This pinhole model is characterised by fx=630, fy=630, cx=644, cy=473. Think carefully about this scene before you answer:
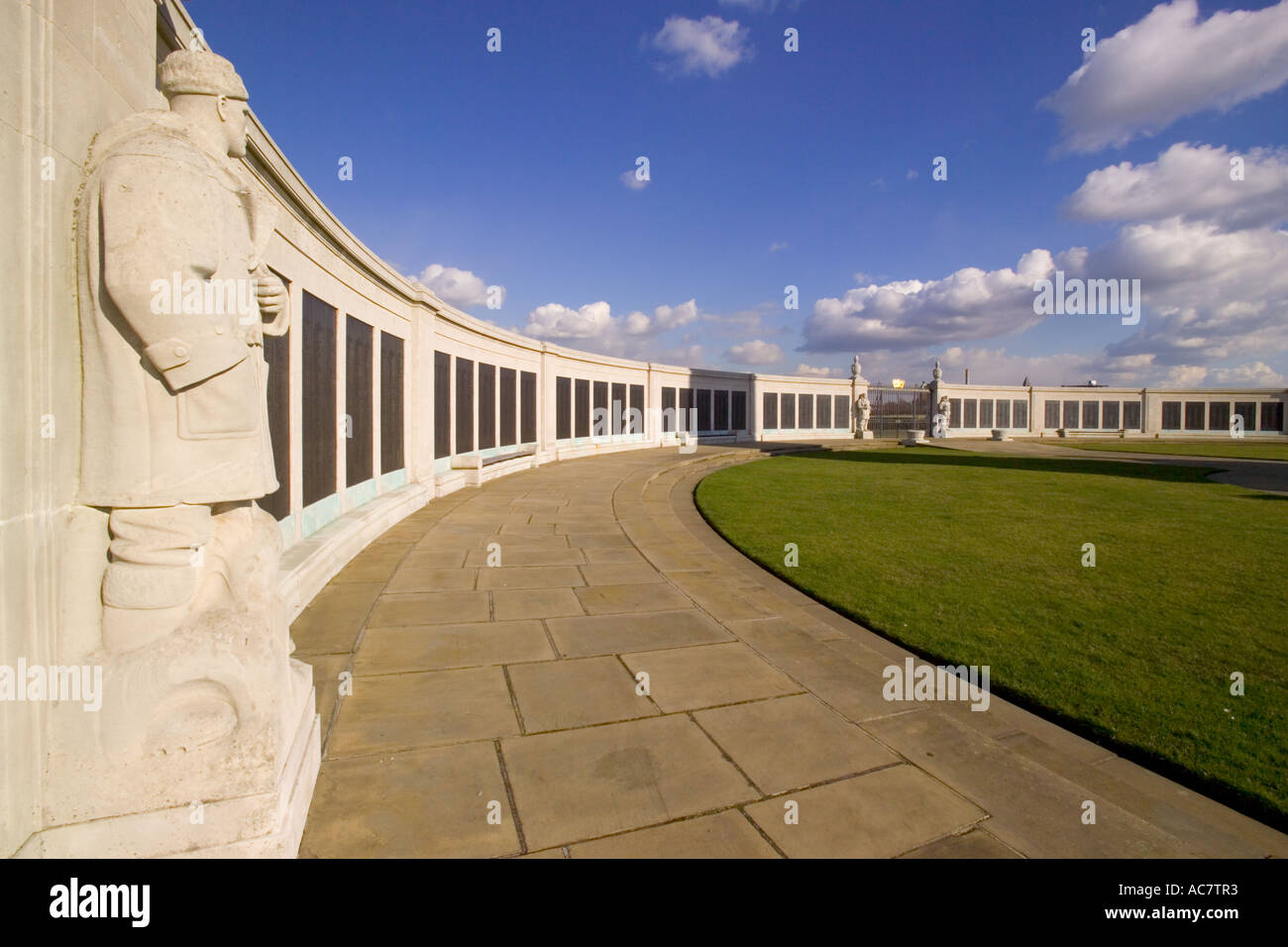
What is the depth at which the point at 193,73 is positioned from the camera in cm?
251

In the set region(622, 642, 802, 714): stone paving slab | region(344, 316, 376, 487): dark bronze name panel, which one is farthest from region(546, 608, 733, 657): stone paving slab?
region(344, 316, 376, 487): dark bronze name panel

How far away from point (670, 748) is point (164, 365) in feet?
9.23

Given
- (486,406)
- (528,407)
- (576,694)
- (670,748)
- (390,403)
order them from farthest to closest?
(528,407)
(486,406)
(390,403)
(576,694)
(670,748)

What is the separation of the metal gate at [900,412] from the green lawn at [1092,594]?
28.0 metres

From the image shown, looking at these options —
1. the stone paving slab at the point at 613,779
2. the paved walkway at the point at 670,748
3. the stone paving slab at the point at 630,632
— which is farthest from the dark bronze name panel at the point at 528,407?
the stone paving slab at the point at 613,779

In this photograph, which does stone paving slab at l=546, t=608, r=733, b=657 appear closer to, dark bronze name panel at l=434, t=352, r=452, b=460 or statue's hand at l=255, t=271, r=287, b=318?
statue's hand at l=255, t=271, r=287, b=318

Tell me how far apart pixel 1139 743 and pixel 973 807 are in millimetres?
1324

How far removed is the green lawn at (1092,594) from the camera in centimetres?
368

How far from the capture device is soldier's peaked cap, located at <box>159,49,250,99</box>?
2.49 m

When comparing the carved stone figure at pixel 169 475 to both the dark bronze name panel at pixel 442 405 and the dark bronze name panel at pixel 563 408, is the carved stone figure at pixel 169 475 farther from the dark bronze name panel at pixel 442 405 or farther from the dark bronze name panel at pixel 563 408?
the dark bronze name panel at pixel 563 408

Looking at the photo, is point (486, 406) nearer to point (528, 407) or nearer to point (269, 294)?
point (528, 407)

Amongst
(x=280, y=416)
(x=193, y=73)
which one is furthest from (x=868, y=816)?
(x=280, y=416)

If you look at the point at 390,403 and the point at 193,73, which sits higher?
the point at 193,73
